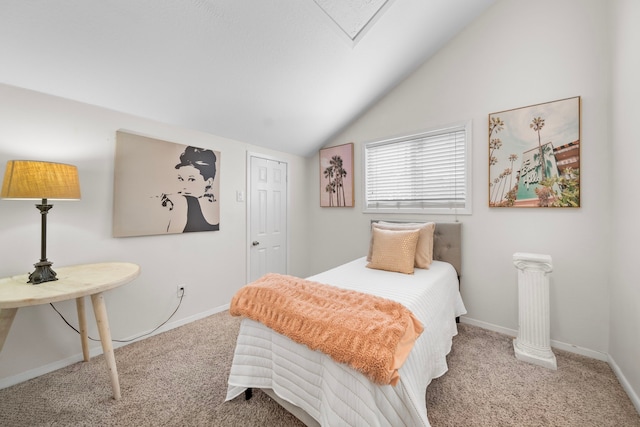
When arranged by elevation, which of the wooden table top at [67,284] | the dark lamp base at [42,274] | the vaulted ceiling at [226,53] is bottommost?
the wooden table top at [67,284]

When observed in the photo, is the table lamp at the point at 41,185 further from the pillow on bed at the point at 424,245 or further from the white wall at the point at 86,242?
the pillow on bed at the point at 424,245

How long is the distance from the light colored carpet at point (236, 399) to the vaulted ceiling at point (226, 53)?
6.72ft

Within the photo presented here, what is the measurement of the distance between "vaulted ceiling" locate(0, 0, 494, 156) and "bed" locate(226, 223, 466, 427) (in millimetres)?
1851

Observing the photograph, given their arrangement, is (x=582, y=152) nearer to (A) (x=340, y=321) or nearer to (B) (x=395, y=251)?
(B) (x=395, y=251)

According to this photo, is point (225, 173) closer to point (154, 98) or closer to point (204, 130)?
point (204, 130)

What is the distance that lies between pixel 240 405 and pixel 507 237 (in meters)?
2.56

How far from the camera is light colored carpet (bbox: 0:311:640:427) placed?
1366mm

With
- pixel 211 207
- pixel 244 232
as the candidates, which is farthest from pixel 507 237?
pixel 211 207

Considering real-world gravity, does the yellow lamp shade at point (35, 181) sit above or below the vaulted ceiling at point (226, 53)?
below

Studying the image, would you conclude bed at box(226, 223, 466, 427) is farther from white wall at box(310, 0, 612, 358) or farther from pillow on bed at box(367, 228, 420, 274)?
white wall at box(310, 0, 612, 358)

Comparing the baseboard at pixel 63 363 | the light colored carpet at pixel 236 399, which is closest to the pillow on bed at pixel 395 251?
the light colored carpet at pixel 236 399

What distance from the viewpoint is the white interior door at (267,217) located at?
313cm

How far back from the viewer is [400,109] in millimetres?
2895

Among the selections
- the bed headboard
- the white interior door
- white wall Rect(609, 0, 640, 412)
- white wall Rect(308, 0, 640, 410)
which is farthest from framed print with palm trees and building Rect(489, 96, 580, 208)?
the white interior door
